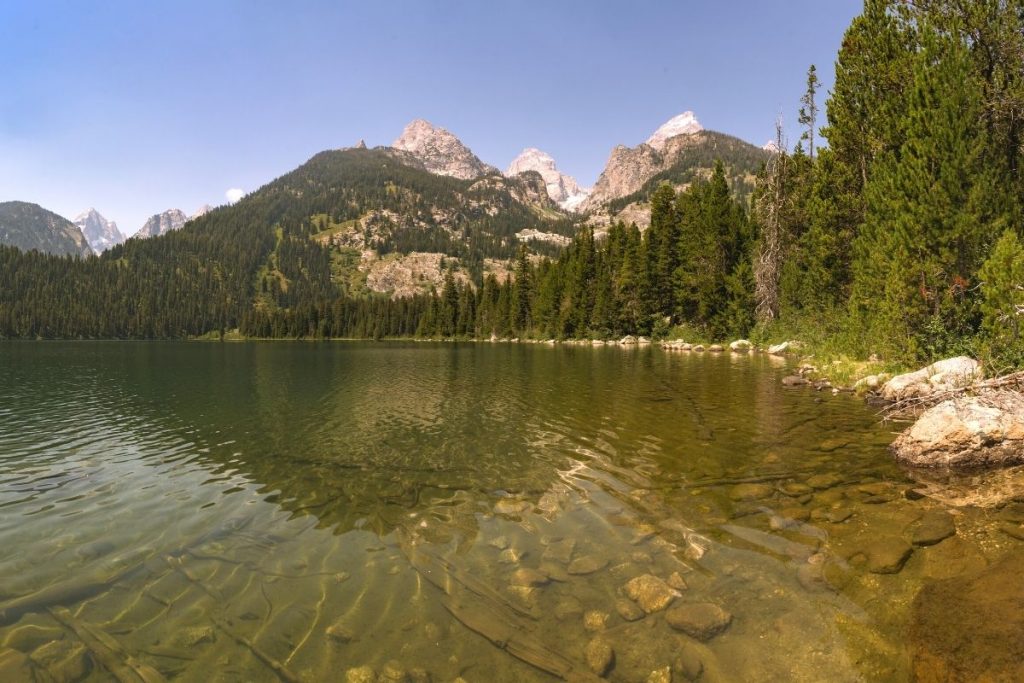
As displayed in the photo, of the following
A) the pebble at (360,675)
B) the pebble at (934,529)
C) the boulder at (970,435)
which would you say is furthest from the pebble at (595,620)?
the boulder at (970,435)

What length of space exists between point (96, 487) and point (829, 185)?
54.2 meters

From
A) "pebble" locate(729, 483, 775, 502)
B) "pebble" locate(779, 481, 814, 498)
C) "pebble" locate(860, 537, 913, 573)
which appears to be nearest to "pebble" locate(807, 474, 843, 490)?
"pebble" locate(779, 481, 814, 498)

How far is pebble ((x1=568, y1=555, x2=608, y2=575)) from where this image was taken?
839 centimetres

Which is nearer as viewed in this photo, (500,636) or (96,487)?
(500,636)

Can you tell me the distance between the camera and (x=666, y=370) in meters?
42.2

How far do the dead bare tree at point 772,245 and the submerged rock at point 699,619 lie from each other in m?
67.9

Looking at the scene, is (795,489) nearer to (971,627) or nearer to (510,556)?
(971,627)

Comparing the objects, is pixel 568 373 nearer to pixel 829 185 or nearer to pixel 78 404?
pixel 829 185

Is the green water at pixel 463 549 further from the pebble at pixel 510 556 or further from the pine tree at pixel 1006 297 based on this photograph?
the pine tree at pixel 1006 297

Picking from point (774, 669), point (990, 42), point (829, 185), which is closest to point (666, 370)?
point (829, 185)

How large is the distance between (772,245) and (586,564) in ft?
226

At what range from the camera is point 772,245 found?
65.6 metres

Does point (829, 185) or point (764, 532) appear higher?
point (829, 185)

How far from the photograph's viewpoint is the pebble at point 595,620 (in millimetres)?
6785
